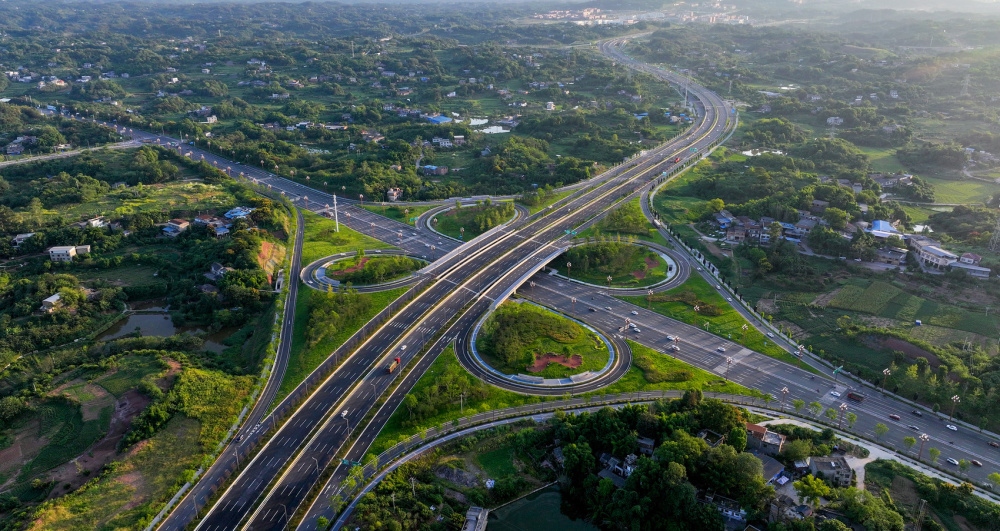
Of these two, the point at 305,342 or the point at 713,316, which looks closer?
the point at 305,342

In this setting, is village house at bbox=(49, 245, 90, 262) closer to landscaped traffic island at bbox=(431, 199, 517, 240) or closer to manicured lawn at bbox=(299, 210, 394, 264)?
manicured lawn at bbox=(299, 210, 394, 264)

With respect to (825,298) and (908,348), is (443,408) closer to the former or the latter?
(908,348)

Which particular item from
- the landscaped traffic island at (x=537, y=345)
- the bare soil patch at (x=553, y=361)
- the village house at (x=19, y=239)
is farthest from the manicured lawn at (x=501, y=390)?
the village house at (x=19, y=239)

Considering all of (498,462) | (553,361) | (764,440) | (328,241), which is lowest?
(498,462)

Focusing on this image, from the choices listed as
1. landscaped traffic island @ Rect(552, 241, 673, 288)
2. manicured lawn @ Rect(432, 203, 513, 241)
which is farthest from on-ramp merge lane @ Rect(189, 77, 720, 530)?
landscaped traffic island @ Rect(552, 241, 673, 288)

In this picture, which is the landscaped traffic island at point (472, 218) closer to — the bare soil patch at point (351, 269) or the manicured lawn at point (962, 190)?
the bare soil patch at point (351, 269)

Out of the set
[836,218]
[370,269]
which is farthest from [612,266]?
[836,218]

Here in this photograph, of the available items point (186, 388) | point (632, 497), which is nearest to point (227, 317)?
point (186, 388)
